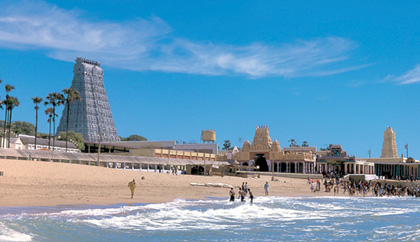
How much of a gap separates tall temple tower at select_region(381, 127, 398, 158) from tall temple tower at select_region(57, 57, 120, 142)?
81784 millimetres

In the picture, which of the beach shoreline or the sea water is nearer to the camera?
the sea water

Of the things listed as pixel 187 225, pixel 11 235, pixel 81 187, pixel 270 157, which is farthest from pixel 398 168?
pixel 11 235

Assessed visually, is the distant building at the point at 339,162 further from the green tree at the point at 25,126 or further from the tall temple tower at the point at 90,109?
the green tree at the point at 25,126

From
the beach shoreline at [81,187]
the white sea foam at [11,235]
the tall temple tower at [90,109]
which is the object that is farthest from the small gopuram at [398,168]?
the white sea foam at [11,235]

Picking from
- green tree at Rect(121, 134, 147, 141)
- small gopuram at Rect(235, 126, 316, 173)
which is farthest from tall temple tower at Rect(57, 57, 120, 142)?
small gopuram at Rect(235, 126, 316, 173)

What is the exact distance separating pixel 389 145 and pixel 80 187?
360ft

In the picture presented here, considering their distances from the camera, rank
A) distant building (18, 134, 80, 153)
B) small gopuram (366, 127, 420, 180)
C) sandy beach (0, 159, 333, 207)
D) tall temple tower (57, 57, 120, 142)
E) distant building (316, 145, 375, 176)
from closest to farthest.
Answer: sandy beach (0, 159, 333, 207) < distant building (316, 145, 375, 176) < distant building (18, 134, 80, 153) < small gopuram (366, 127, 420, 180) < tall temple tower (57, 57, 120, 142)

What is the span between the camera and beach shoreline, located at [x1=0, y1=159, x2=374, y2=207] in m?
25.5

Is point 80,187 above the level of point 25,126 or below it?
below

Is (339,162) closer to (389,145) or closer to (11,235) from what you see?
(389,145)

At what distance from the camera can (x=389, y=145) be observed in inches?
4909

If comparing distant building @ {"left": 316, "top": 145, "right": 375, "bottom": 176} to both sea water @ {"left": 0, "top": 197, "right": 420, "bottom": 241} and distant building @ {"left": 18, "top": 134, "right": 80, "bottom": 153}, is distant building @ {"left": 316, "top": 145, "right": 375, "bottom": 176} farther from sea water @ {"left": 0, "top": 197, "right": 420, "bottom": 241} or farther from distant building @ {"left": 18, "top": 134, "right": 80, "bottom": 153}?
sea water @ {"left": 0, "top": 197, "right": 420, "bottom": 241}

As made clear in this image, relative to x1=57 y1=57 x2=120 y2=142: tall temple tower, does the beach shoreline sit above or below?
below

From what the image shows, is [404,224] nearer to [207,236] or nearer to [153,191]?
[207,236]
